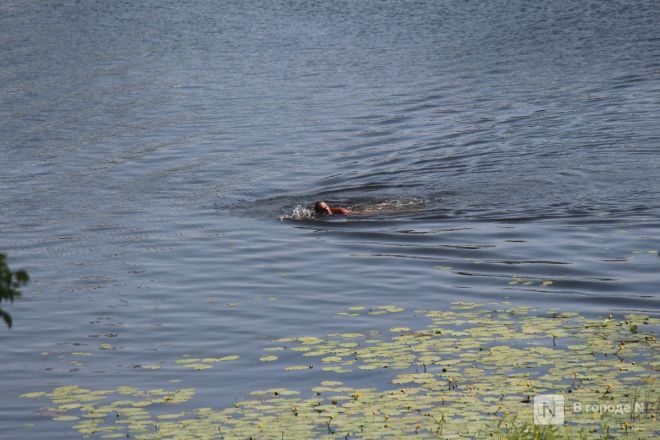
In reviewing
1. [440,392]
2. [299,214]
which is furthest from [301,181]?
[440,392]

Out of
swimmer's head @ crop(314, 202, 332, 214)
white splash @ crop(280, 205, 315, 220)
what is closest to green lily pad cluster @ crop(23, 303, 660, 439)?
swimmer's head @ crop(314, 202, 332, 214)

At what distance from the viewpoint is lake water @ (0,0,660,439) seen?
1395 centimetres

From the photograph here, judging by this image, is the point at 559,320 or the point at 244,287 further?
the point at 244,287

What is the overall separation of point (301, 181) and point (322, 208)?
364 cm

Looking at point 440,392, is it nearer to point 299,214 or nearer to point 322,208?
point 322,208

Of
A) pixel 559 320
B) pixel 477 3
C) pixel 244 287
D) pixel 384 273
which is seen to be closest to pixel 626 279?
pixel 559 320

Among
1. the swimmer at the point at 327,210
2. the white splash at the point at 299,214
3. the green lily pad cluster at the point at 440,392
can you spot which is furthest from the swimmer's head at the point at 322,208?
the green lily pad cluster at the point at 440,392

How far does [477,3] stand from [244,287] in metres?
30.3

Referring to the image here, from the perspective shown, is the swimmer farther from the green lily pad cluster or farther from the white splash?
the green lily pad cluster

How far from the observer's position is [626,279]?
14.8 meters

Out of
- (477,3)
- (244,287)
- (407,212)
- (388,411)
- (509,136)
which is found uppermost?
(477,3)

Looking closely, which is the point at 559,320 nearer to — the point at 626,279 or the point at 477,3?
the point at 626,279

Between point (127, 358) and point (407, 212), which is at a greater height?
point (407, 212)

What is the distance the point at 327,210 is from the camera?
18.6 metres
